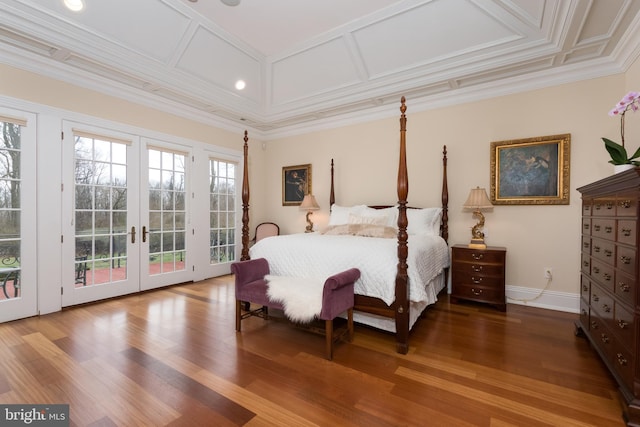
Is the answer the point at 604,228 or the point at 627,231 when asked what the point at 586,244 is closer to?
the point at 604,228

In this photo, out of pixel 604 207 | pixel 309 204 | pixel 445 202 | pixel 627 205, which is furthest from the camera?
pixel 309 204

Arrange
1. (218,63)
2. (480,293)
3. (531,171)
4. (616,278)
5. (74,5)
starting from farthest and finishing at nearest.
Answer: (218,63), (531,171), (480,293), (74,5), (616,278)

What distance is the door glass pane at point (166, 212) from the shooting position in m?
4.32

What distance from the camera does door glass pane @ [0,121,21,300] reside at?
9.97 ft

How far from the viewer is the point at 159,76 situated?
12.5 ft

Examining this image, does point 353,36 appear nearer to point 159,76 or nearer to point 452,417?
point 159,76

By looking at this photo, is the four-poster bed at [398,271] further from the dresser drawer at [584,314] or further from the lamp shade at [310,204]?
the lamp shade at [310,204]

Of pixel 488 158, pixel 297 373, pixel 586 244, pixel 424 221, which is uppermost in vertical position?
pixel 488 158

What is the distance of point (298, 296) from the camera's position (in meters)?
Result: 2.47

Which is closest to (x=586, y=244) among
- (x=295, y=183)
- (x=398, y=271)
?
(x=398, y=271)

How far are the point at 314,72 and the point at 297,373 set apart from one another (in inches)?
159

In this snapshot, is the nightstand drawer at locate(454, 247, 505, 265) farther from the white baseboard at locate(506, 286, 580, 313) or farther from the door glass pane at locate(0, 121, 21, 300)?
the door glass pane at locate(0, 121, 21, 300)

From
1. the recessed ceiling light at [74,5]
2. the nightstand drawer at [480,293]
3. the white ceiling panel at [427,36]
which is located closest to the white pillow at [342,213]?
the nightstand drawer at [480,293]

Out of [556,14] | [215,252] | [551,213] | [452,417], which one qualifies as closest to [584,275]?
[551,213]
